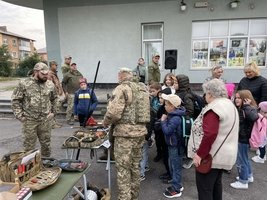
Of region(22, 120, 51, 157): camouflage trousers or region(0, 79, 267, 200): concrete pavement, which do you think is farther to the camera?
region(22, 120, 51, 157): camouflage trousers

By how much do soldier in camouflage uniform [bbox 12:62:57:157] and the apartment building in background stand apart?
5175 centimetres

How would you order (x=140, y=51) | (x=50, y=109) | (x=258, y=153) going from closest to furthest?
1. (x=50, y=109)
2. (x=258, y=153)
3. (x=140, y=51)

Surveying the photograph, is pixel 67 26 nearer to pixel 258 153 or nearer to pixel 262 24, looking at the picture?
pixel 262 24

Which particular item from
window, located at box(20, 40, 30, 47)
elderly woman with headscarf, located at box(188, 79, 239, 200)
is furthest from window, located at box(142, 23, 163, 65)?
window, located at box(20, 40, 30, 47)

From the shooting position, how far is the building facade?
360 inches

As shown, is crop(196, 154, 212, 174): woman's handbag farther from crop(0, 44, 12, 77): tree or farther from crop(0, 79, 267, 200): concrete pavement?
crop(0, 44, 12, 77): tree

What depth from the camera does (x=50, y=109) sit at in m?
3.56

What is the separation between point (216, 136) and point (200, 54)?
8223 millimetres

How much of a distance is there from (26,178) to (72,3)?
9.63 m

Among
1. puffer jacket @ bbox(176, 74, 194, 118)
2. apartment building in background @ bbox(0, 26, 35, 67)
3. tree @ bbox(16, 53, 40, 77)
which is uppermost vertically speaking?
apartment building in background @ bbox(0, 26, 35, 67)

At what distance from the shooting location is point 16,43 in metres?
56.2

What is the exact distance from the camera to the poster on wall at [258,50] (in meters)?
9.20

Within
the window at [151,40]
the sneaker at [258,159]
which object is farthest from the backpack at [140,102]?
the window at [151,40]

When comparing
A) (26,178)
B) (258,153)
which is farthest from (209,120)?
(258,153)
